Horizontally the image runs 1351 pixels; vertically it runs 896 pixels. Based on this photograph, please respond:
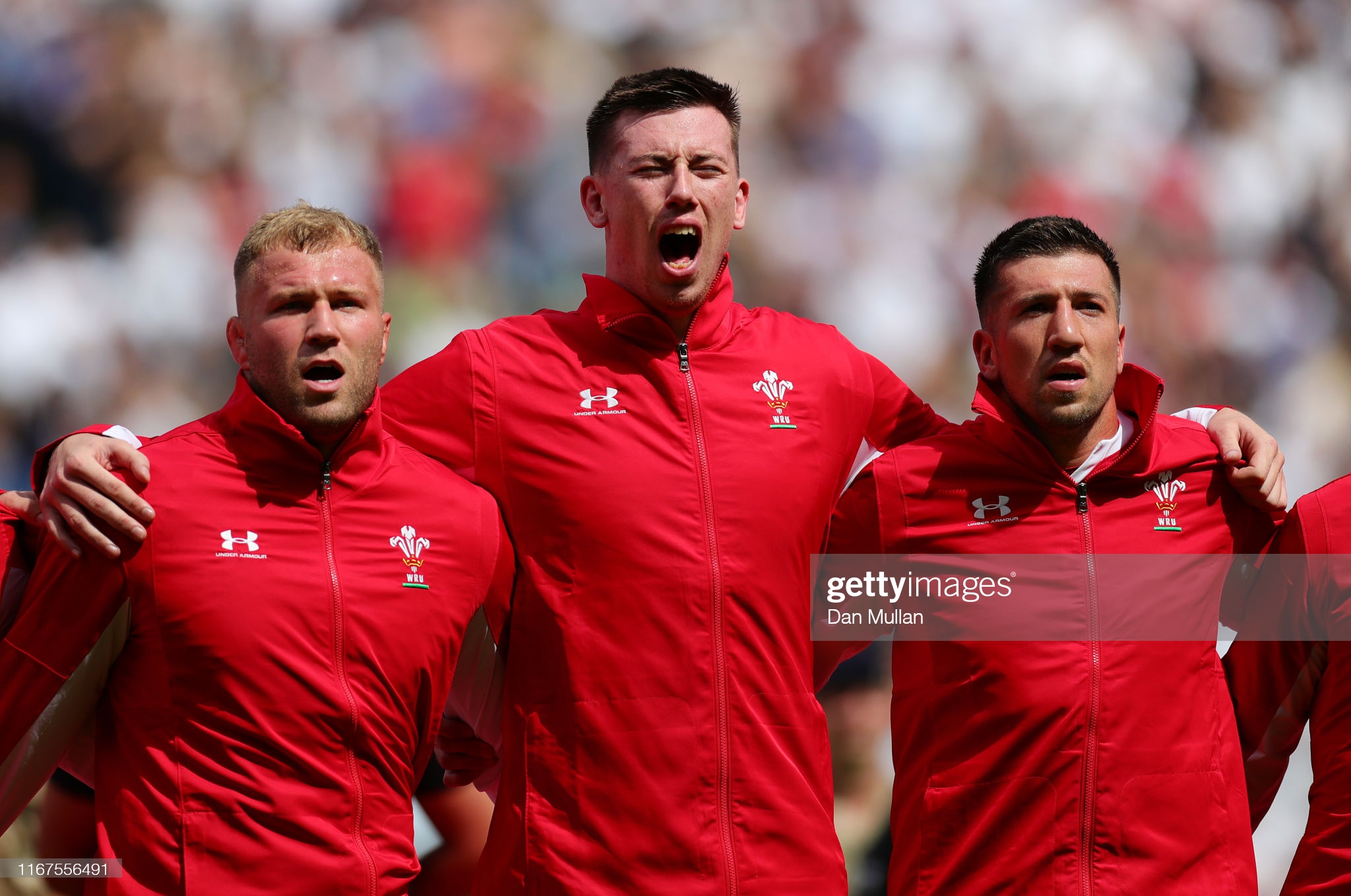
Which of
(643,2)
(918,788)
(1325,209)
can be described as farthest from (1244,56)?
(918,788)

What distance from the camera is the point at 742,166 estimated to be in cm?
687

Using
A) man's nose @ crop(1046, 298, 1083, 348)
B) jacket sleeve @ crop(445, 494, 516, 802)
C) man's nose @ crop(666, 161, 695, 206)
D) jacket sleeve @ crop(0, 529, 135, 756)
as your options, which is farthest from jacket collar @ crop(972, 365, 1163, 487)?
jacket sleeve @ crop(0, 529, 135, 756)

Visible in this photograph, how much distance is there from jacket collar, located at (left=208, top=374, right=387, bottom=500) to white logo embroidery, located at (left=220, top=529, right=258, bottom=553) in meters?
0.11

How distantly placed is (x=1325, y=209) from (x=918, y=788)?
Answer: 572 cm

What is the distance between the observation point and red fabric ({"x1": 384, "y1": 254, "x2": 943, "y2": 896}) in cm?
294

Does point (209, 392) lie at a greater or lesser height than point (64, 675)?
greater

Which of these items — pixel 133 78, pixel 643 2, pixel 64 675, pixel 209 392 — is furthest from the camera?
pixel 643 2

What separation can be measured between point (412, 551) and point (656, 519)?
53 centimetres

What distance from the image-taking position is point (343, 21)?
6.75m

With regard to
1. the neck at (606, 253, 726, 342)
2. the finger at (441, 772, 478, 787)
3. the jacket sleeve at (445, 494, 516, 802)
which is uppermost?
the neck at (606, 253, 726, 342)

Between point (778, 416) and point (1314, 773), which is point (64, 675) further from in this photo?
point (1314, 773)

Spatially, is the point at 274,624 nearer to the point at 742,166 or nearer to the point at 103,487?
the point at 103,487

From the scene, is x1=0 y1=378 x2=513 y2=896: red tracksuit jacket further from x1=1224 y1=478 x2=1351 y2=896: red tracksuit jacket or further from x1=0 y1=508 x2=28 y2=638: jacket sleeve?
x1=1224 y1=478 x2=1351 y2=896: red tracksuit jacket

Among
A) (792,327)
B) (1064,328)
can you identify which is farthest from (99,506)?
(1064,328)
